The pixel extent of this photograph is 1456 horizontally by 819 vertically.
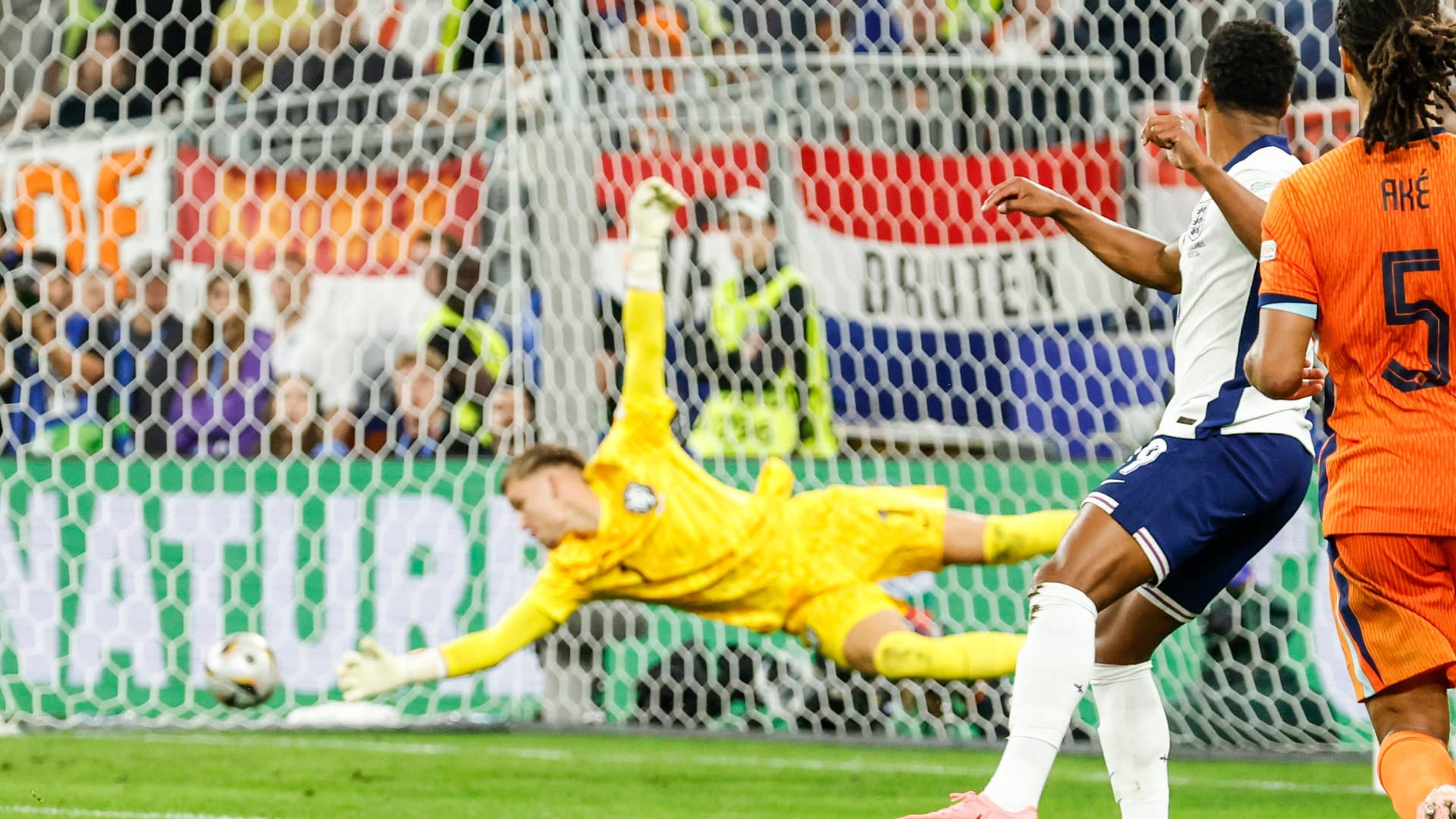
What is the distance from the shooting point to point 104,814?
4598mm

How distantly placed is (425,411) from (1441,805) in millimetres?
5513

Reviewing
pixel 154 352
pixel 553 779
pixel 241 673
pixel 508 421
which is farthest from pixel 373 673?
pixel 154 352

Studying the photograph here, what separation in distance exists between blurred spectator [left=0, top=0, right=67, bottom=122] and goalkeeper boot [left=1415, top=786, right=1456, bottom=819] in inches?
269

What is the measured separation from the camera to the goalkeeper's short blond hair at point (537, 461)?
585 cm

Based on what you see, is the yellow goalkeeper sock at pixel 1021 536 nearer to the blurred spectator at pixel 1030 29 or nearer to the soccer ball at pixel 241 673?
the blurred spectator at pixel 1030 29

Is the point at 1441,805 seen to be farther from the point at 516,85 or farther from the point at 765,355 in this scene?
the point at 516,85

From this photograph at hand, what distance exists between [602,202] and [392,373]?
44.6 inches

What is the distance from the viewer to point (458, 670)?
18.3ft

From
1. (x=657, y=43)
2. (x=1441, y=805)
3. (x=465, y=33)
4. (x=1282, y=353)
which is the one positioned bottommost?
(x=1441, y=805)

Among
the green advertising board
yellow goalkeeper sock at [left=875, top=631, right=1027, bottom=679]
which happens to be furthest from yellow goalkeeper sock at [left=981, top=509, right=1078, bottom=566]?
the green advertising board

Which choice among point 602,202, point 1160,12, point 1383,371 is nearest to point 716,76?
point 602,202

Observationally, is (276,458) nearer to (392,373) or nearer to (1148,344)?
(392,373)

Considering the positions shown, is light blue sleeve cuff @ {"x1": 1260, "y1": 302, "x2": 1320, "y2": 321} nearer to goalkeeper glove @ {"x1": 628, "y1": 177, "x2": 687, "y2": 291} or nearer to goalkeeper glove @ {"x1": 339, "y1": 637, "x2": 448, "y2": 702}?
goalkeeper glove @ {"x1": 628, "y1": 177, "x2": 687, "y2": 291}

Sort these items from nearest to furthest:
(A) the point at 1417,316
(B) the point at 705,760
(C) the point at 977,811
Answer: (A) the point at 1417,316
(C) the point at 977,811
(B) the point at 705,760
